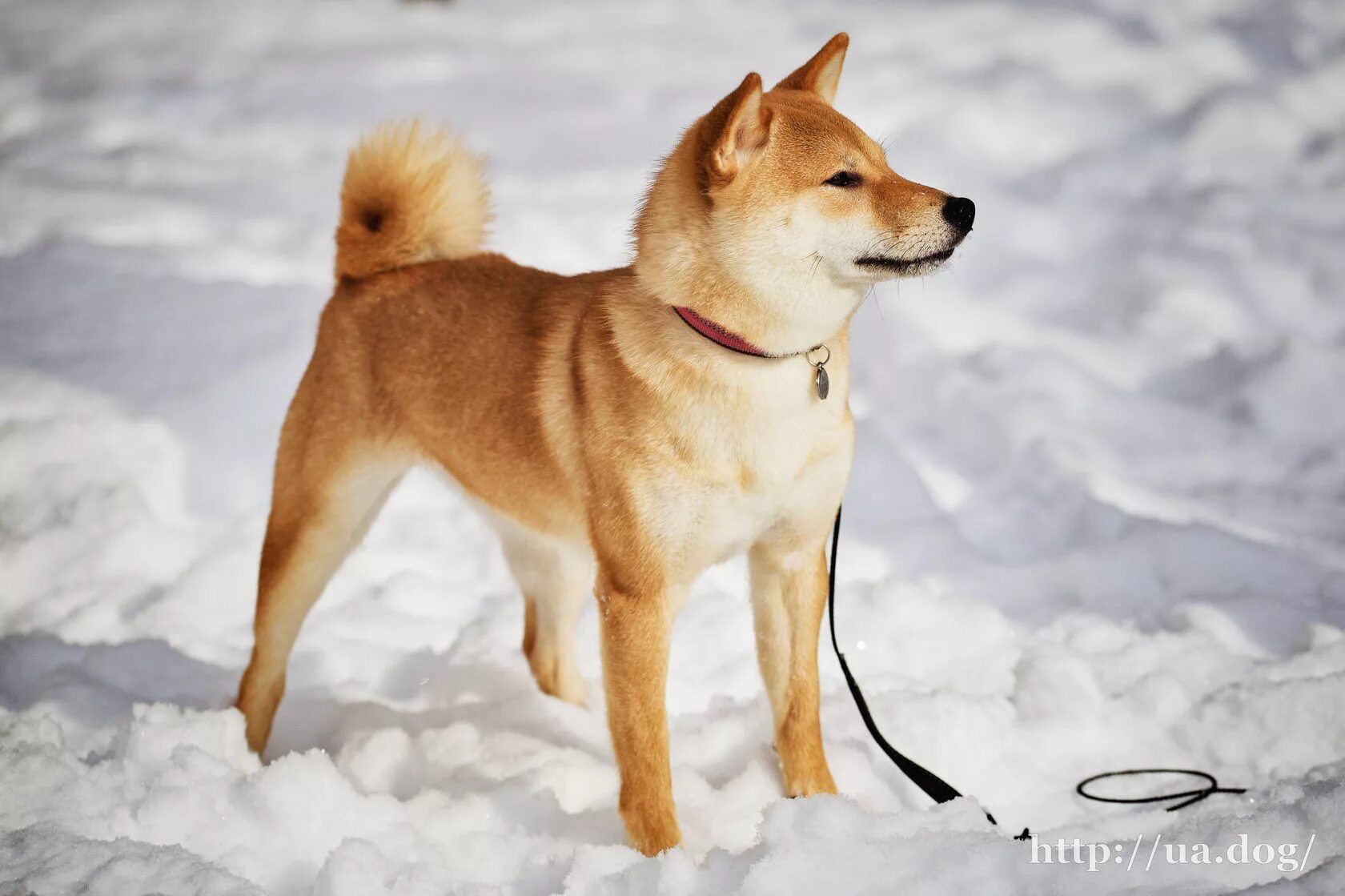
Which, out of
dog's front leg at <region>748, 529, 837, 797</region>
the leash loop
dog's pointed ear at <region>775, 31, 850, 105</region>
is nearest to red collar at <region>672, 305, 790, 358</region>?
dog's front leg at <region>748, 529, 837, 797</region>

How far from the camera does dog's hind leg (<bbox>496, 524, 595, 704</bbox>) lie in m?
2.97

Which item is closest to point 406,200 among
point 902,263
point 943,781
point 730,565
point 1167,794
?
point 902,263

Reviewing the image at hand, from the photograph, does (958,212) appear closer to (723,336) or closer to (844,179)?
(844,179)

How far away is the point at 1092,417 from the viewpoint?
423 centimetres

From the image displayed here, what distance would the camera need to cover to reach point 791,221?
6.58ft

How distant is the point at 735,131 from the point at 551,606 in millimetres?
1536

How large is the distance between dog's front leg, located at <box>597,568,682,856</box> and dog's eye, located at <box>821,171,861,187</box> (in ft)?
2.91

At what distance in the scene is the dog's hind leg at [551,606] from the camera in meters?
2.97

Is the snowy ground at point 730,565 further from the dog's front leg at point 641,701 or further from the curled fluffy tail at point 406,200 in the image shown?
the curled fluffy tail at point 406,200

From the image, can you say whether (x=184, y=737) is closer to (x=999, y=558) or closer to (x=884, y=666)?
(x=884, y=666)

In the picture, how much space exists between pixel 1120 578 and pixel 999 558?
15.6 inches

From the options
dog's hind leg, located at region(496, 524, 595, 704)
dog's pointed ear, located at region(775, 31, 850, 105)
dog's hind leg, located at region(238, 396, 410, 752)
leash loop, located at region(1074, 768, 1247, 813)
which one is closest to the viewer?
dog's pointed ear, located at region(775, 31, 850, 105)

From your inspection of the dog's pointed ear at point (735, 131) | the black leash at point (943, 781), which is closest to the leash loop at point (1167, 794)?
the black leash at point (943, 781)

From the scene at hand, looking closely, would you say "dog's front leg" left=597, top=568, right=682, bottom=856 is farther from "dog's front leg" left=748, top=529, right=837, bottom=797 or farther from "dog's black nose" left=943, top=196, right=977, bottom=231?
"dog's black nose" left=943, top=196, right=977, bottom=231
